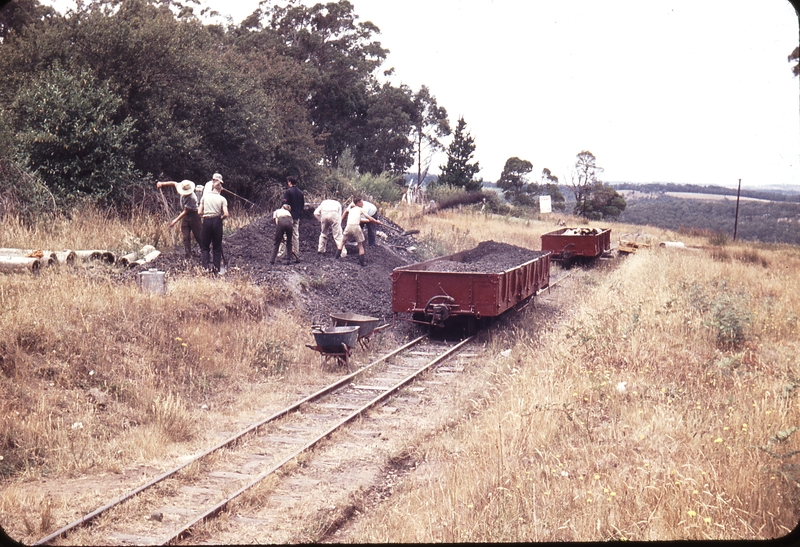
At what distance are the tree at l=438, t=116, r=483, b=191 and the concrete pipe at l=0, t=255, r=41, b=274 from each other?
4720 cm

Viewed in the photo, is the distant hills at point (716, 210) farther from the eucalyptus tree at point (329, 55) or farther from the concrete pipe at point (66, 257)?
the concrete pipe at point (66, 257)

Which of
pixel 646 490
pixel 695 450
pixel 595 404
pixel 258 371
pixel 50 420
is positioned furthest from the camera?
pixel 258 371

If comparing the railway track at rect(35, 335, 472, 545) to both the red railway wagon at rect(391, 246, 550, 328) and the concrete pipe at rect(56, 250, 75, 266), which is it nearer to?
the red railway wagon at rect(391, 246, 550, 328)

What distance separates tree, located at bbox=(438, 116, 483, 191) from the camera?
56.7 meters

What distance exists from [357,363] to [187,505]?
5.35 meters

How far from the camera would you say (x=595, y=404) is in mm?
7301

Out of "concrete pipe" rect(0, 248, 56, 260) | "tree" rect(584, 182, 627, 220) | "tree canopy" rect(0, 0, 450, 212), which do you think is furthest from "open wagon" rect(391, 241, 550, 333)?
"tree" rect(584, 182, 627, 220)

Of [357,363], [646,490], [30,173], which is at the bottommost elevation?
[357,363]

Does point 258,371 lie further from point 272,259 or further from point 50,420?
point 272,259

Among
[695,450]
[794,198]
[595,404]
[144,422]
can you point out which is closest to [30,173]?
[144,422]

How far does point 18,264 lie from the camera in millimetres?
9984

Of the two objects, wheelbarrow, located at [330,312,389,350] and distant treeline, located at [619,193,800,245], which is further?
distant treeline, located at [619,193,800,245]

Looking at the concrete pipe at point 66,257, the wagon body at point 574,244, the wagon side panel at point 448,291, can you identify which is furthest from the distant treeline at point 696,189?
the concrete pipe at point 66,257

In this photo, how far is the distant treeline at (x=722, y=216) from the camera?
1813 inches
